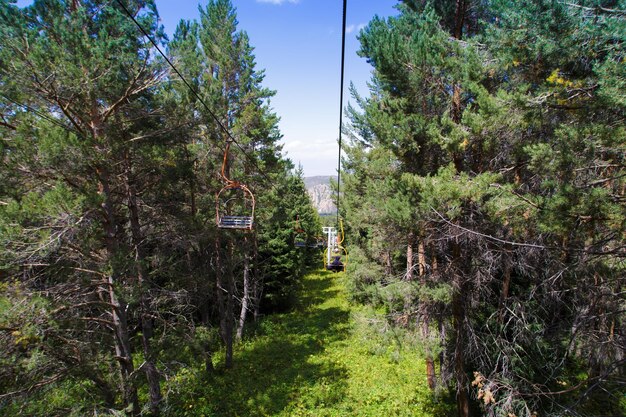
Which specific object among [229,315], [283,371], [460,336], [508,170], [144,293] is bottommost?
[283,371]

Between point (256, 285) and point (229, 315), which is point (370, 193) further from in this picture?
point (256, 285)

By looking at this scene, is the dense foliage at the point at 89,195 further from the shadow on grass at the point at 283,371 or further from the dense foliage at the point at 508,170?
the dense foliage at the point at 508,170

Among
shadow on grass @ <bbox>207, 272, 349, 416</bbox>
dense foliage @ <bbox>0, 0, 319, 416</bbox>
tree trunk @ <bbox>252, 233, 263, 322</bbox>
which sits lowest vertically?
shadow on grass @ <bbox>207, 272, 349, 416</bbox>

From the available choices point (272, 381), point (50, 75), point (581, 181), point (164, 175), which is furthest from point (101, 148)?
point (272, 381)

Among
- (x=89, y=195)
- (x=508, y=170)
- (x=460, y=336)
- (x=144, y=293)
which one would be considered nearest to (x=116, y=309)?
(x=144, y=293)

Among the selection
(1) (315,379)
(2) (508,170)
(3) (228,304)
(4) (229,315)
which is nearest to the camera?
(2) (508,170)

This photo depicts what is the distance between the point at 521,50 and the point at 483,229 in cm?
380

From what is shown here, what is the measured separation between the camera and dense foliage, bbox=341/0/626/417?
432 centimetres

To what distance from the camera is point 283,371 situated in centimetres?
1245

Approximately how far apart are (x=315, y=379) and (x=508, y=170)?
9.73 m

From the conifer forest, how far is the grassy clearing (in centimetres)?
11

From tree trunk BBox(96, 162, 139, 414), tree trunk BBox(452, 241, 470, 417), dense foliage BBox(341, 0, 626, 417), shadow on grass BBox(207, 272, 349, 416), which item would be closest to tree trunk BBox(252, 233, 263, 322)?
shadow on grass BBox(207, 272, 349, 416)

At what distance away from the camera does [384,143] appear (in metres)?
7.15

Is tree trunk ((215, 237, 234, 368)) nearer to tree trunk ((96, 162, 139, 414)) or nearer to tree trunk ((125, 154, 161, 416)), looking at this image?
tree trunk ((125, 154, 161, 416))
